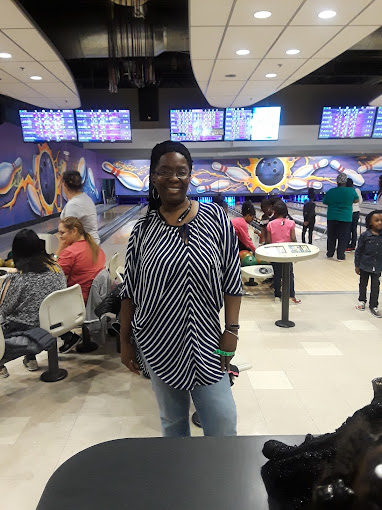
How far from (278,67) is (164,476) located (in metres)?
5.28

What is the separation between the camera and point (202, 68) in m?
4.97

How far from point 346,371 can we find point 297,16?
2.97m

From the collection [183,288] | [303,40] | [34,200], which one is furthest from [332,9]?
[34,200]

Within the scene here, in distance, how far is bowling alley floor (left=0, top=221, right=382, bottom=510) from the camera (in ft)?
6.41

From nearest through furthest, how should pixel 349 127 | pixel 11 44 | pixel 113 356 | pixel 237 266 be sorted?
1. pixel 237 266
2. pixel 113 356
3. pixel 11 44
4. pixel 349 127

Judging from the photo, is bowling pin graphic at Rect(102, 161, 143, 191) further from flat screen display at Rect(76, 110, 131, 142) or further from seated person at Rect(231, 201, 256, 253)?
seated person at Rect(231, 201, 256, 253)

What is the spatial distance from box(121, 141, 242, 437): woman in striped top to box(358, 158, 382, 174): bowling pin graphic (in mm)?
16002

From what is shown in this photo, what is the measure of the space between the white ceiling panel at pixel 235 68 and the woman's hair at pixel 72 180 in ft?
7.92

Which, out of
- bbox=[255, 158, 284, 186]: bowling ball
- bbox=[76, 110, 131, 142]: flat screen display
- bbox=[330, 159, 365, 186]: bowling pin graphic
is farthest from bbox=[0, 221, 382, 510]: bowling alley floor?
bbox=[330, 159, 365, 186]: bowling pin graphic

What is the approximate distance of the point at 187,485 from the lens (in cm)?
72

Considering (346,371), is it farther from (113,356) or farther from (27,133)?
(27,133)

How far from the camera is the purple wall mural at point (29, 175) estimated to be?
8.71 meters

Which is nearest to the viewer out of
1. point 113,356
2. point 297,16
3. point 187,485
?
point 187,485

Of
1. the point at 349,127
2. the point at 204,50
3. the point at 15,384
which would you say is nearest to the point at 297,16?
the point at 204,50
